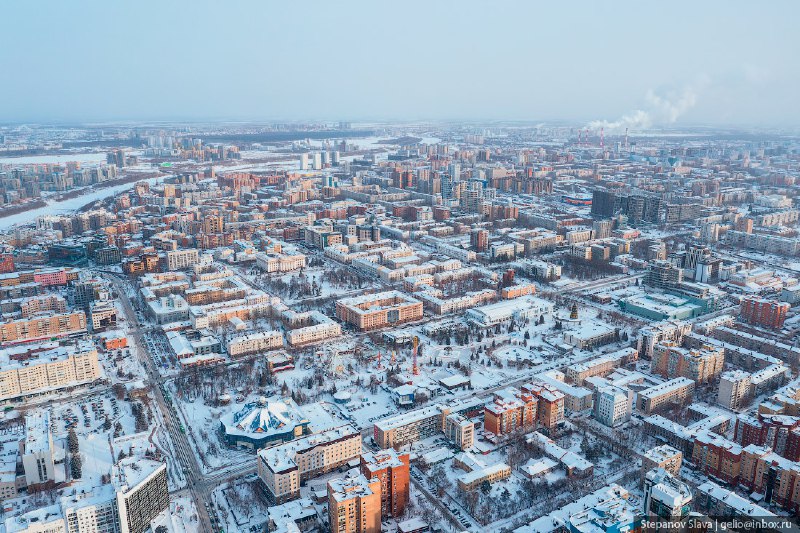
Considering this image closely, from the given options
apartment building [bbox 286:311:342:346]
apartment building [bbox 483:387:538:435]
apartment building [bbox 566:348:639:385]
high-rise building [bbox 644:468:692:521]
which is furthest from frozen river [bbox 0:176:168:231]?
high-rise building [bbox 644:468:692:521]

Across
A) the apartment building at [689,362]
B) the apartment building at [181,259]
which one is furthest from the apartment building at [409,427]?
the apartment building at [181,259]

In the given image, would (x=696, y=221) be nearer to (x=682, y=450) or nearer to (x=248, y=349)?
(x=682, y=450)

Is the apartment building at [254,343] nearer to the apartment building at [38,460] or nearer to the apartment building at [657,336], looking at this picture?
the apartment building at [38,460]

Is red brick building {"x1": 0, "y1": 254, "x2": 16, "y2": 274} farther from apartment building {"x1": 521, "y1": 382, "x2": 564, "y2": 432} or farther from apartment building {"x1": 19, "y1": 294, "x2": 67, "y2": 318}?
apartment building {"x1": 521, "y1": 382, "x2": 564, "y2": 432}

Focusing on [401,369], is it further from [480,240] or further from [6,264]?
[6,264]

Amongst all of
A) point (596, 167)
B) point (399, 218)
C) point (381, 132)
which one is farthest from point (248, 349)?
point (381, 132)
